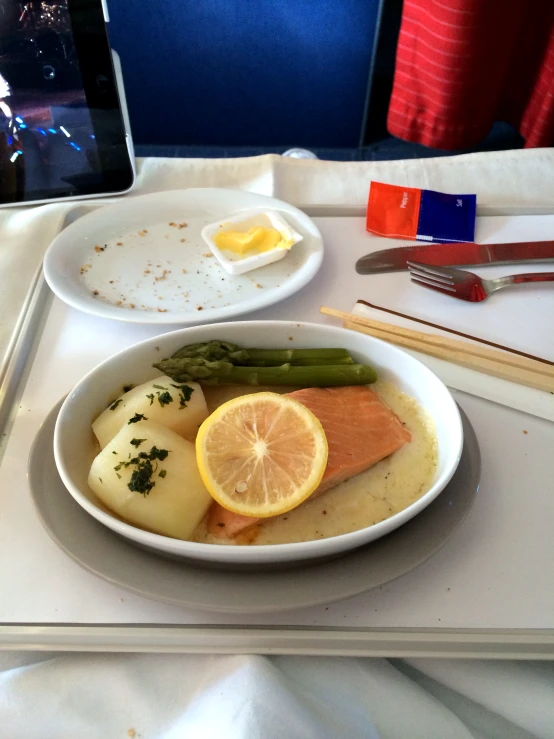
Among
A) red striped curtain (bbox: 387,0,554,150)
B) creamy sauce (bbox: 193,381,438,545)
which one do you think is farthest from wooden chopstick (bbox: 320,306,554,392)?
red striped curtain (bbox: 387,0,554,150)

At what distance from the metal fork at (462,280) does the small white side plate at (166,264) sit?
157mm

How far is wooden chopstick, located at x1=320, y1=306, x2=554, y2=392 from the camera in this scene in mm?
694

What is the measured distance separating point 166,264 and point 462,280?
0.46m

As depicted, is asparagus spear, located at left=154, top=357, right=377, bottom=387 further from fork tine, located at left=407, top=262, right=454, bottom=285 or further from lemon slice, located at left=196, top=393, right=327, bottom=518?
fork tine, located at left=407, top=262, right=454, bottom=285

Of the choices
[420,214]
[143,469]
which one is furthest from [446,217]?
[143,469]

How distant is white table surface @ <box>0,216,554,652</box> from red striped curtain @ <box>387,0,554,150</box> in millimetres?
1099

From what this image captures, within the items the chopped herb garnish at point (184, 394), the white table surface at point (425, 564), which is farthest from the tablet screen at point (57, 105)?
the chopped herb garnish at point (184, 394)

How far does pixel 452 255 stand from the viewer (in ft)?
3.01

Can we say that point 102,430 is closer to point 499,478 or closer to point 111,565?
point 111,565

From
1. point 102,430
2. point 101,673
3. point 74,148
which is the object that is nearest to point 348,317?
point 102,430

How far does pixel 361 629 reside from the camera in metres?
0.50

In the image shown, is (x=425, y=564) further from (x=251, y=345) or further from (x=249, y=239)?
(x=249, y=239)

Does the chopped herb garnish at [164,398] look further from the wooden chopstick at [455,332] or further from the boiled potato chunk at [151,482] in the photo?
the wooden chopstick at [455,332]

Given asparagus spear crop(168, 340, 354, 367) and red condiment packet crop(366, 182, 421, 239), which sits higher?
asparagus spear crop(168, 340, 354, 367)
